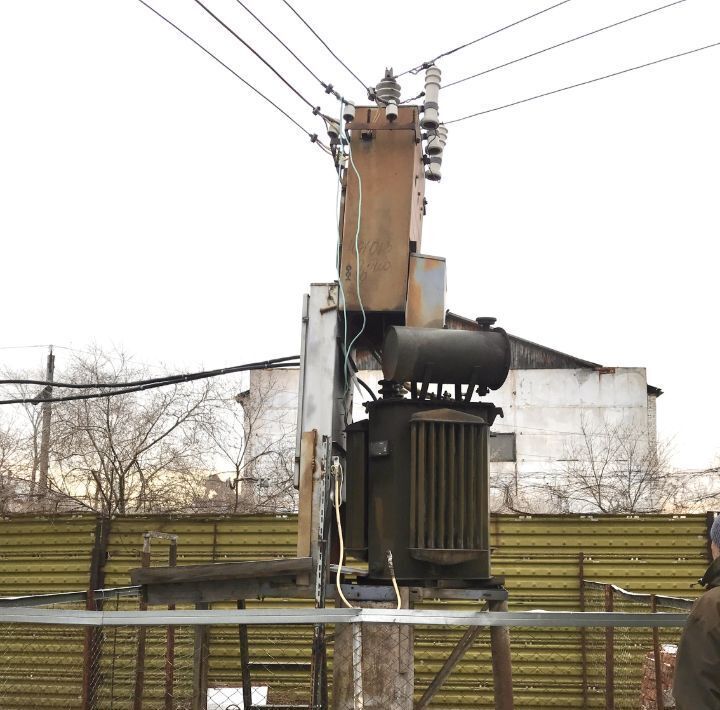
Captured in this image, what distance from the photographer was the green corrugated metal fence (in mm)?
9289

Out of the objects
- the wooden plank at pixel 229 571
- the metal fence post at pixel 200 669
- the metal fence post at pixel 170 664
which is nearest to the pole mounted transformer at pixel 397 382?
the wooden plank at pixel 229 571

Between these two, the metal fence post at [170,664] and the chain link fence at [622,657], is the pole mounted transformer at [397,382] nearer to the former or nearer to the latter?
the metal fence post at [170,664]

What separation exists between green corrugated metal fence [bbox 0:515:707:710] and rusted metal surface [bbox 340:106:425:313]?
495 cm

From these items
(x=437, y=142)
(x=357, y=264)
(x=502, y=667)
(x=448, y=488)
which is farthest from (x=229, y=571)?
(x=437, y=142)

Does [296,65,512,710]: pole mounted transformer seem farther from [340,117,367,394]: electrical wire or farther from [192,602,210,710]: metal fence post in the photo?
[192,602,210,710]: metal fence post

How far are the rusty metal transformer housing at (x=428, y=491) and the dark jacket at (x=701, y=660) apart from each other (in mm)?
1714

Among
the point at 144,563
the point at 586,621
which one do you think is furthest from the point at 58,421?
the point at 586,621

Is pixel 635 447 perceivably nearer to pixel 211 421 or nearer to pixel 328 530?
pixel 211 421

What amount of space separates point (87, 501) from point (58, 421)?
5079mm

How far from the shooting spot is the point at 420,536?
4.55 m

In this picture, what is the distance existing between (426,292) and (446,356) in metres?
0.75

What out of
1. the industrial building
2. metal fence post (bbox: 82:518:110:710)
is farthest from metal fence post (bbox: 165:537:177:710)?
the industrial building

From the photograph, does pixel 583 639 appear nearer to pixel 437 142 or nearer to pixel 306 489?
pixel 306 489

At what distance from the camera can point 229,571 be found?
5.00 m
